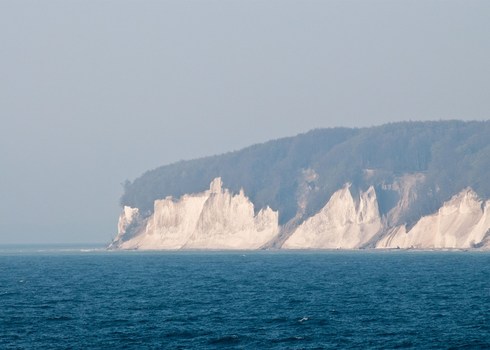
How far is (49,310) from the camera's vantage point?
60.8 m

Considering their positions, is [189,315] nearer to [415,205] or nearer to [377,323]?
[377,323]

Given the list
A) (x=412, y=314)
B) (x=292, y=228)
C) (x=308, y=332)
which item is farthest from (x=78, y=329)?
(x=292, y=228)

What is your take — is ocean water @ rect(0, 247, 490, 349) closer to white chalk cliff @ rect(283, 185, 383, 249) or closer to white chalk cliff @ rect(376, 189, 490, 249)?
white chalk cliff @ rect(376, 189, 490, 249)

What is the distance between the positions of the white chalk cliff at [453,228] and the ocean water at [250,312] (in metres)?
73.9

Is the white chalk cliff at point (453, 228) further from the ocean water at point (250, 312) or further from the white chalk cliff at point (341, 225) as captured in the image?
the ocean water at point (250, 312)

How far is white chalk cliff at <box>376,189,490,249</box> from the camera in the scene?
545ft

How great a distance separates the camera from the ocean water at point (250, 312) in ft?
155

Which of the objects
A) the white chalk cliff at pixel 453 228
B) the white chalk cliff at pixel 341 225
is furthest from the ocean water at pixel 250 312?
the white chalk cliff at pixel 341 225

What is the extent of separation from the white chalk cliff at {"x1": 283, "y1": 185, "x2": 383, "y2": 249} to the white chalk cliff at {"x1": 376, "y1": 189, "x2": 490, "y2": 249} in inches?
273

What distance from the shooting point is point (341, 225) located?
190 metres

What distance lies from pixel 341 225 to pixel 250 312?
436ft

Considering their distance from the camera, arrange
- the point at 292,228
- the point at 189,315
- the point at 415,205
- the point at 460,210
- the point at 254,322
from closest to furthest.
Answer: the point at 254,322, the point at 189,315, the point at 460,210, the point at 415,205, the point at 292,228

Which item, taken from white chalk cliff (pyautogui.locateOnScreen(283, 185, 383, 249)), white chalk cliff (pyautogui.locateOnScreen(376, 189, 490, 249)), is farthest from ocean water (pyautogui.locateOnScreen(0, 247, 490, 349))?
white chalk cliff (pyautogui.locateOnScreen(283, 185, 383, 249))

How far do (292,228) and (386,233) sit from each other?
62.6ft
